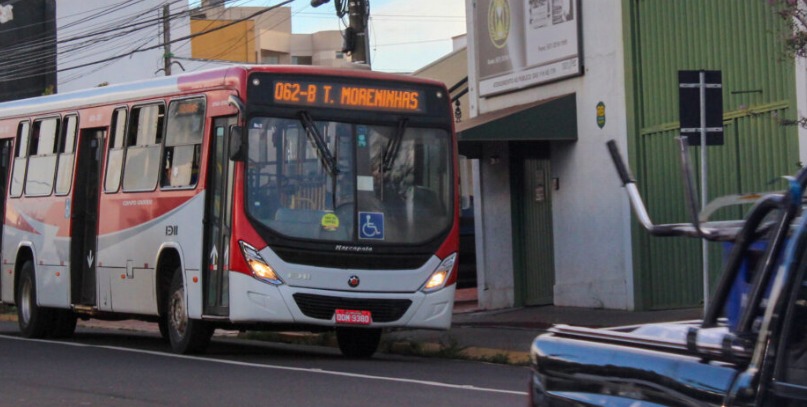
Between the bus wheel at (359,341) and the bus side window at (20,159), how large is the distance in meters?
6.22

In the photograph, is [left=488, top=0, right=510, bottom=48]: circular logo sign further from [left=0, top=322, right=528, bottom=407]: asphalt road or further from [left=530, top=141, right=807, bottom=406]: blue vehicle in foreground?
[left=530, top=141, right=807, bottom=406]: blue vehicle in foreground

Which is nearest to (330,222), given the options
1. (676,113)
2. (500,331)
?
(500,331)

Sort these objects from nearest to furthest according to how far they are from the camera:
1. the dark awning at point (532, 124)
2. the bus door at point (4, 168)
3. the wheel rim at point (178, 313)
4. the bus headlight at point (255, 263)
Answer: the bus headlight at point (255, 263)
the wheel rim at point (178, 313)
the dark awning at point (532, 124)
the bus door at point (4, 168)

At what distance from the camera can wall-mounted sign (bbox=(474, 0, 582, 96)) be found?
19.4m

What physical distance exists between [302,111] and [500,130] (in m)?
5.37

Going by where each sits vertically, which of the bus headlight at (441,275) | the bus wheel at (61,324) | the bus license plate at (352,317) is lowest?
the bus wheel at (61,324)

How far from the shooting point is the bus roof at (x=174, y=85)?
14.4 meters

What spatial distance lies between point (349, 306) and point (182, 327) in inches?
83.3

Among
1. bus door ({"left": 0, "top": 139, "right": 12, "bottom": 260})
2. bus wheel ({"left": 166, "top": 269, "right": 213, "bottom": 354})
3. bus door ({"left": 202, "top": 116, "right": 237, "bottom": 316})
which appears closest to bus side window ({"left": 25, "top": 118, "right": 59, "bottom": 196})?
bus door ({"left": 0, "top": 139, "right": 12, "bottom": 260})

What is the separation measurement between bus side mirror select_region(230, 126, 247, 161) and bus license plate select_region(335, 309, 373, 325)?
1937 millimetres

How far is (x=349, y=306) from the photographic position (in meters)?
14.1

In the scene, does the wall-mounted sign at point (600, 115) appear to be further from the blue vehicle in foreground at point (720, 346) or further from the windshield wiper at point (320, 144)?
the blue vehicle in foreground at point (720, 346)

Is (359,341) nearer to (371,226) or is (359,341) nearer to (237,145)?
(371,226)

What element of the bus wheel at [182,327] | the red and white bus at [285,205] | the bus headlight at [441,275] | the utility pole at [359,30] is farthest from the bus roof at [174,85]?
the utility pole at [359,30]
